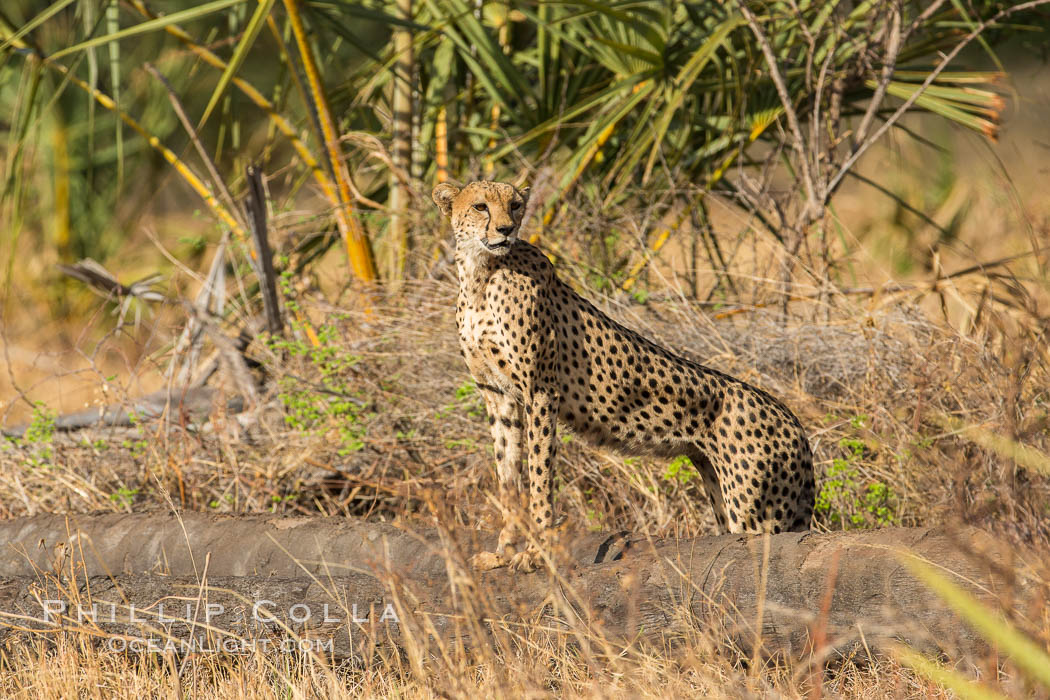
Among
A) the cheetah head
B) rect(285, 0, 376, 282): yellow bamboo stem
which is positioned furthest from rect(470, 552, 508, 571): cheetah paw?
rect(285, 0, 376, 282): yellow bamboo stem

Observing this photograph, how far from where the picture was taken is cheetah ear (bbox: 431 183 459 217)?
334 centimetres

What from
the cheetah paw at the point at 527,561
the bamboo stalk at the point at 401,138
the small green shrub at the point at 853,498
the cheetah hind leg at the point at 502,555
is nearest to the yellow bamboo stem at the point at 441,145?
the bamboo stalk at the point at 401,138

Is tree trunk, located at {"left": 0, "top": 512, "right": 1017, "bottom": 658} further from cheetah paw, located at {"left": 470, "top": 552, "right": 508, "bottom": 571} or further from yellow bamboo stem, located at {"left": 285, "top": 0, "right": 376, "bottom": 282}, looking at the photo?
yellow bamboo stem, located at {"left": 285, "top": 0, "right": 376, "bottom": 282}

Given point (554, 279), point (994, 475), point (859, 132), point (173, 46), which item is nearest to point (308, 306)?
point (554, 279)

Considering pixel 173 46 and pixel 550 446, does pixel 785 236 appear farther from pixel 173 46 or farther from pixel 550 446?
pixel 173 46

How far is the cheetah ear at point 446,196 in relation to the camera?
3344mm

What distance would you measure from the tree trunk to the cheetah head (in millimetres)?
908

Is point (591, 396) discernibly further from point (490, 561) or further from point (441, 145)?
point (441, 145)

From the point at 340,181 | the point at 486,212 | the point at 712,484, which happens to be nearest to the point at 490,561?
the point at 712,484

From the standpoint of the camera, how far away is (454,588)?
272 centimetres

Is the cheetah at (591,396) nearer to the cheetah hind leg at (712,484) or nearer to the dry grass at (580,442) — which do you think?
the cheetah hind leg at (712,484)

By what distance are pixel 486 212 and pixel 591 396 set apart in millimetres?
717

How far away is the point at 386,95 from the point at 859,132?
3.17 m

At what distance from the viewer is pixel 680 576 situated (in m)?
3.04
